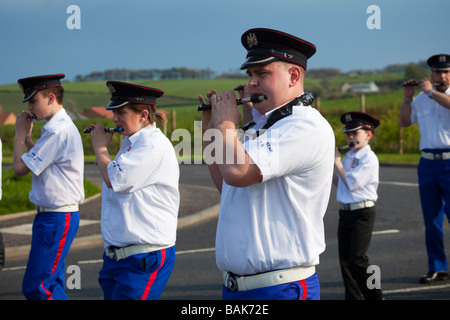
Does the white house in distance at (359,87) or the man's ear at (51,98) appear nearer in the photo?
the man's ear at (51,98)

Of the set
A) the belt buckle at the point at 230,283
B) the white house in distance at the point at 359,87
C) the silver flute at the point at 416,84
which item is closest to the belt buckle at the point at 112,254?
the belt buckle at the point at 230,283

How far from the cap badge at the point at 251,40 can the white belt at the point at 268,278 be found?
1.10 m

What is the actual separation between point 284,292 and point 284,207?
0.40m

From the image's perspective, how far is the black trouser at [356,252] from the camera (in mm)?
6328

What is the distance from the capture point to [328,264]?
8328 millimetres

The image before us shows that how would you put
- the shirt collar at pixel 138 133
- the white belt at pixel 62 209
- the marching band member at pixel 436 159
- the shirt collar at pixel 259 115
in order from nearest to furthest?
the shirt collar at pixel 259 115, the shirt collar at pixel 138 133, the white belt at pixel 62 209, the marching band member at pixel 436 159

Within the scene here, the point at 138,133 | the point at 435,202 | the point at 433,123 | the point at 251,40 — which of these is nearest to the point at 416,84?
the point at 433,123

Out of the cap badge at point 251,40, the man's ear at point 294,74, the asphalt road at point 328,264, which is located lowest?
the asphalt road at point 328,264

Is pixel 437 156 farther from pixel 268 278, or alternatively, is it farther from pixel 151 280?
pixel 268 278

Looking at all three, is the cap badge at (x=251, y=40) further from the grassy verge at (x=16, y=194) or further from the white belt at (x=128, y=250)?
the grassy verge at (x=16, y=194)

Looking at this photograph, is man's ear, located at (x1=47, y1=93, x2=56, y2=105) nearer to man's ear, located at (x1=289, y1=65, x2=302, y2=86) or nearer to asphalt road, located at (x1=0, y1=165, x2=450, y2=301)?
asphalt road, located at (x1=0, y1=165, x2=450, y2=301)

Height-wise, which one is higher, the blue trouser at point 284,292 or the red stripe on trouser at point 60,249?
the blue trouser at point 284,292

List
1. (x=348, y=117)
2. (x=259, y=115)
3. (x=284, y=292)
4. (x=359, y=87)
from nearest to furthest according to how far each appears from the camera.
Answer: (x=284, y=292), (x=259, y=115), (x=348, y=117), (x=359, y=87)

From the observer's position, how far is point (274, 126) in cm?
319
